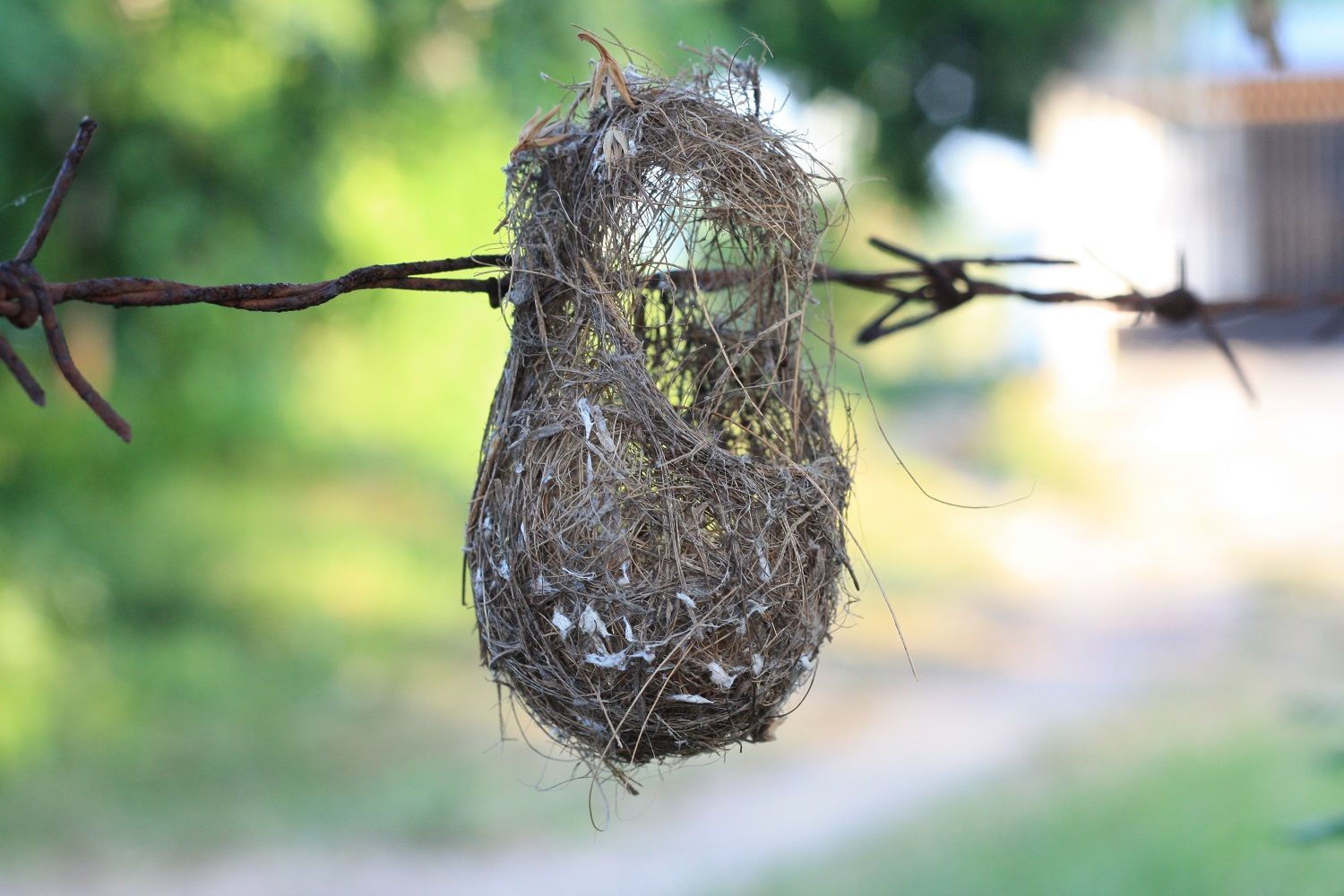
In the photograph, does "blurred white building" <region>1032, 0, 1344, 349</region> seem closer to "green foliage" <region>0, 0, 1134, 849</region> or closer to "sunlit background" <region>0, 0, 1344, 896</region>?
"sunlit background" <region>0, 0, 1344, 896</region>

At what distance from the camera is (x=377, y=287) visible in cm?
154

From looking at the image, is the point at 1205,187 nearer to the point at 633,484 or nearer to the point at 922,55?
the point at 922,55

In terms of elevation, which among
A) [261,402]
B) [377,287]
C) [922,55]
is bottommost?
[261,402]

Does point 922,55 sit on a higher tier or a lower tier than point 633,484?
higher

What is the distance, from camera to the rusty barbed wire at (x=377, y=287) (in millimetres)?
1234

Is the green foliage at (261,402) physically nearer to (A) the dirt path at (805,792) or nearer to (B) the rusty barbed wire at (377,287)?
(A) the dirt path at (805,792)

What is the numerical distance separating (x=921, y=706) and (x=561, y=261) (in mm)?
7056

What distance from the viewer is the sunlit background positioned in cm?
526

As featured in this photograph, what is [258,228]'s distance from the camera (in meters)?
5.26

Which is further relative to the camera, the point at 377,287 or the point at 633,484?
the point at 377,287

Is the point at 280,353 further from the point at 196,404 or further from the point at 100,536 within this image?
the point at 100,536

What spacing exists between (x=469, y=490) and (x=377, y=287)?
38.9 inches

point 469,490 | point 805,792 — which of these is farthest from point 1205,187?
point 469,490

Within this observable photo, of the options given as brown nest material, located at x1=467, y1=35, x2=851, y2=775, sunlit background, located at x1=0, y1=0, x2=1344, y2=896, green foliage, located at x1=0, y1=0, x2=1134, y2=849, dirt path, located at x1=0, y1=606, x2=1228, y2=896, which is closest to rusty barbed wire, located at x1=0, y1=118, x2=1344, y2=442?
brown nest material, located at x1=467, y1=35, x2=851, y2=775
